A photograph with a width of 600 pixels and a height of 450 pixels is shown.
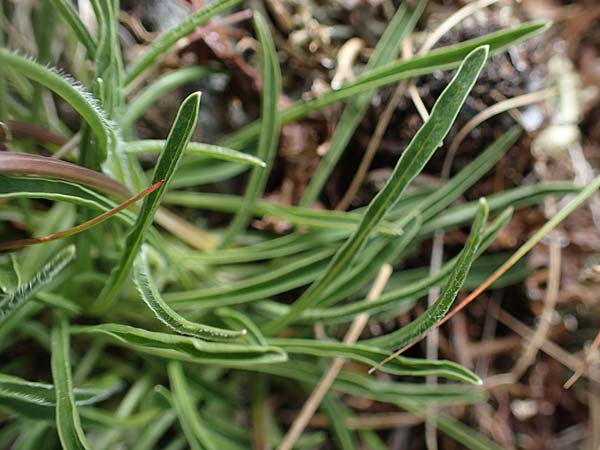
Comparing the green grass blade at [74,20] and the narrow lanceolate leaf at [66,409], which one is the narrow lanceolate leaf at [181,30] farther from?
the narrow lanceolate leaf at [66,409]

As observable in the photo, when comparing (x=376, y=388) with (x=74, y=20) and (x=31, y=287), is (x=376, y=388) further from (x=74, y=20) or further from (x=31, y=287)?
(x=74, y=20)

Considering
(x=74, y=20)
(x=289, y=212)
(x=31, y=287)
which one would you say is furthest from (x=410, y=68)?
(x=31, y=287)

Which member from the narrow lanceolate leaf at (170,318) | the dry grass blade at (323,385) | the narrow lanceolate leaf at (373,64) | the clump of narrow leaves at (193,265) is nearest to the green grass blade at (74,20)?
the clump of narrow leaves at (193,265)

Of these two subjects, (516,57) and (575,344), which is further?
(575,344)

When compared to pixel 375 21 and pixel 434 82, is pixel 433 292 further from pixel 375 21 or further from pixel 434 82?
pixel 375 21

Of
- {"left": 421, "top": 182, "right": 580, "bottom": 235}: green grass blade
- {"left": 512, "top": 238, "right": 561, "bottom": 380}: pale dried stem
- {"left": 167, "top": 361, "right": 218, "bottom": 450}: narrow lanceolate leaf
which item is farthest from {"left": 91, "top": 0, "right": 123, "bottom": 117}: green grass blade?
{"left": 512, "top": 238, "right": 561, "bottom": 380}: pale dried stem

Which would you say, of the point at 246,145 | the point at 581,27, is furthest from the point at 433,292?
the point at 581,27
